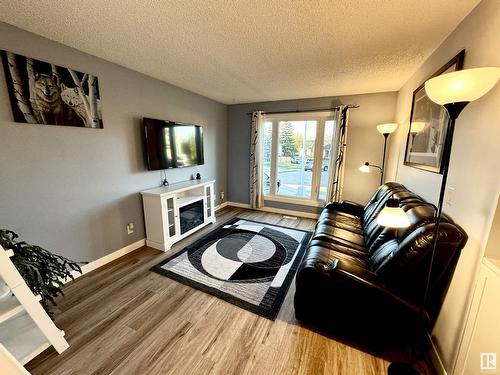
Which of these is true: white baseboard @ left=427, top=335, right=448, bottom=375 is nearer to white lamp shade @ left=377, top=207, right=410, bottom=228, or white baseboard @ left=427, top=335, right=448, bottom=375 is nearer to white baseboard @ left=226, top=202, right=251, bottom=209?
white lamp shade @ left=377, top=207, right=410, bottom=228

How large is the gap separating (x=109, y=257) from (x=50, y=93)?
182 centimetres

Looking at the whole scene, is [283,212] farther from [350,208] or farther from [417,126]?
[417,126]

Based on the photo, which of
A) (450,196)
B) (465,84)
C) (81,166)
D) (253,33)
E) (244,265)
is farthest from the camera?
(244,265)

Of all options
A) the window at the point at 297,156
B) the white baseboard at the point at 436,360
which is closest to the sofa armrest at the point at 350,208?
the window at the point at 297,156

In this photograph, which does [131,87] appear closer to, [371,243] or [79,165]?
[79,165]

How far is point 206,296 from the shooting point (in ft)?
6.42

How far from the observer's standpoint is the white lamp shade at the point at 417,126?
2.07 m

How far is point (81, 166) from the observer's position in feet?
7.06

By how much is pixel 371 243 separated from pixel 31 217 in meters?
3.18

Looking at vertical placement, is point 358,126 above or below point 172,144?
above

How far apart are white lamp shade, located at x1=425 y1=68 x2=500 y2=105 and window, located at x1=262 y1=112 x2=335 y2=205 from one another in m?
2.78

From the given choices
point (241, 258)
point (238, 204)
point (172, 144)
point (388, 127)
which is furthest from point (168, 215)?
point (388, 127)

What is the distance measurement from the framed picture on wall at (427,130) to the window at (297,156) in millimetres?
1452

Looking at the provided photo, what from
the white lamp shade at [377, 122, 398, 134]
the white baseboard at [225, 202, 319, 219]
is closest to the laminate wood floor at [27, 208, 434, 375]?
the white baseboard at [225, 202, 319, 219]
